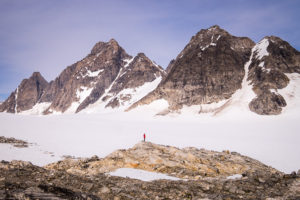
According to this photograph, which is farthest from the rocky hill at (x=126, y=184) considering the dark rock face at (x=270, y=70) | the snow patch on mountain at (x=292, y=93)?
the dark rock face at (x=270, y=70)

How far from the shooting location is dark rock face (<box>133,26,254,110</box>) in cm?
12375

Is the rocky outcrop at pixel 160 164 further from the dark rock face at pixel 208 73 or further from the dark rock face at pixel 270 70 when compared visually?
the dark rock face at pixel 208 73

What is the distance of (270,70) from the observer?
11050 cm

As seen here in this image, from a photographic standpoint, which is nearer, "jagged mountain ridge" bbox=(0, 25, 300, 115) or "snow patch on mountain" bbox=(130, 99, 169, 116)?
"jagged mountain ridge" bbox=(0, 25, 300, 115)

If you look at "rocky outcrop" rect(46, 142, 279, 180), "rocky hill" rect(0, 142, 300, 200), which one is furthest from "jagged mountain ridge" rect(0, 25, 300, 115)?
"rocky hill" rect(0, 142, 300, 200)

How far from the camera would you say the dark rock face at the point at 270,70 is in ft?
317

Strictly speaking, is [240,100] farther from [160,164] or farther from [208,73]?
[160,164]

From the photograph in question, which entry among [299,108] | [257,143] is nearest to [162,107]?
[299,108]

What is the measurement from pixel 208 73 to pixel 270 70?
31671mm

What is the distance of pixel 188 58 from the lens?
144 m

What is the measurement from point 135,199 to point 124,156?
10516 millimetres

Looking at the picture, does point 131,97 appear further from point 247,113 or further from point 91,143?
point 91,143

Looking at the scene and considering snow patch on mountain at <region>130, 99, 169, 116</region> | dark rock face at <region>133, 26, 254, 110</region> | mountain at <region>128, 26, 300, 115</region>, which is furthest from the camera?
snow patch on mountain at <region>130, 99, 169, 116</region>

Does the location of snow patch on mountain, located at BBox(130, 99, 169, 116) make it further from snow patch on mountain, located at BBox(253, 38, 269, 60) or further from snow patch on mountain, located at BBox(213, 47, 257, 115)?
snow patch on mountain, located at BBox(253, 38, 269, 60)
